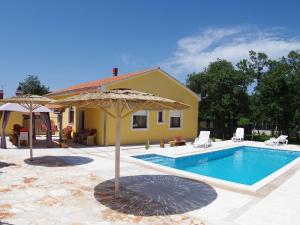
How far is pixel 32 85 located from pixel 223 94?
41605mm

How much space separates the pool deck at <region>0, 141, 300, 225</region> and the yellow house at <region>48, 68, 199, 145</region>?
8.22 metres

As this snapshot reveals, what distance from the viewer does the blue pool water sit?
1363cm

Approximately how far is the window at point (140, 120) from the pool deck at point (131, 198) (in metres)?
9.79

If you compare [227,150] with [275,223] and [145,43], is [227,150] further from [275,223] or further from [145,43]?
[275,223]

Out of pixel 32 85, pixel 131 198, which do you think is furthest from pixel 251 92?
pixel 32 85

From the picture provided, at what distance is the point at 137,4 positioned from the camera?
765 inches

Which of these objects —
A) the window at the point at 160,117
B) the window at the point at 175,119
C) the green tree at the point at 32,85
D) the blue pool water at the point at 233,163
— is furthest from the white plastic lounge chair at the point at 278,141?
the green tree at the point at 32,85

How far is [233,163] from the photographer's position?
55.3ft

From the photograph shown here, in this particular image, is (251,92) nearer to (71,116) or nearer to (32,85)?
(71,116)

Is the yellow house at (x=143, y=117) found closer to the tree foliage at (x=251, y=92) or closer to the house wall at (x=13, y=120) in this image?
the house wall at (x=13, y=120)

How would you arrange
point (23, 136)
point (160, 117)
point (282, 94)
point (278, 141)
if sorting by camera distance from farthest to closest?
point (282, 94) → point (278, 141) → point (160, 117) → point (23, 136)

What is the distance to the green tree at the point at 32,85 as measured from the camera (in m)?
54.4

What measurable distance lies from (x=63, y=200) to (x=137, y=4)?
16098mm

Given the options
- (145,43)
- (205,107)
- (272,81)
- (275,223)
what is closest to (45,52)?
(145,43)
